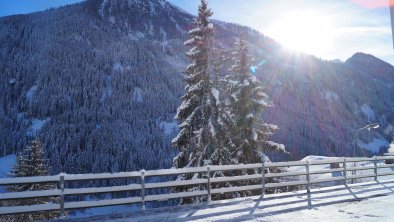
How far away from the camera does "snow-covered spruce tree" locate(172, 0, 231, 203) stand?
22.7 metres

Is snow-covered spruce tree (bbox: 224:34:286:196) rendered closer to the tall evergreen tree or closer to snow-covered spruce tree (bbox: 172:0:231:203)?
the tall evergreen tree

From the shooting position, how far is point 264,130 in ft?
88.7

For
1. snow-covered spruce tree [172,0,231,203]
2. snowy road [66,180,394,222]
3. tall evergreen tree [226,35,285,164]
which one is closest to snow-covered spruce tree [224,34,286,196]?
tall evergreen tree [226,35,285,164]

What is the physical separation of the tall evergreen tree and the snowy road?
26.7 ft

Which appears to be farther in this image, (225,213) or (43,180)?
(225,213)

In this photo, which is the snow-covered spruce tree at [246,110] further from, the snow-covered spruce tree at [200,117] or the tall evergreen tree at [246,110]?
the snow-covered spruce tree at [200,117]

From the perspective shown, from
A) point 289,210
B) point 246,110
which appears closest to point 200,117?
point 246,110

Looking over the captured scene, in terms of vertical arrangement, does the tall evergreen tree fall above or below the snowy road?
above

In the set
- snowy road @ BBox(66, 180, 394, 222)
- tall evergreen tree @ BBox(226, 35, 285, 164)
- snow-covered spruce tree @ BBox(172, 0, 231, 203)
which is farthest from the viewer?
tall evergreen tree @ BBox(226, 35, 285, 164)

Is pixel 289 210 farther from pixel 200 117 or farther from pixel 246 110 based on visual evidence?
pixel 246 110

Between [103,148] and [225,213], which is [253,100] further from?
[103,148]

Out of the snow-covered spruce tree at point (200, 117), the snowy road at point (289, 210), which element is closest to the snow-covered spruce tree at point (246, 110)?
the snow-covered spruce tree at point (200, 117)

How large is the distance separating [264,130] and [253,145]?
194cm

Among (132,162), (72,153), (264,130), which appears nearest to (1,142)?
(72,153)
